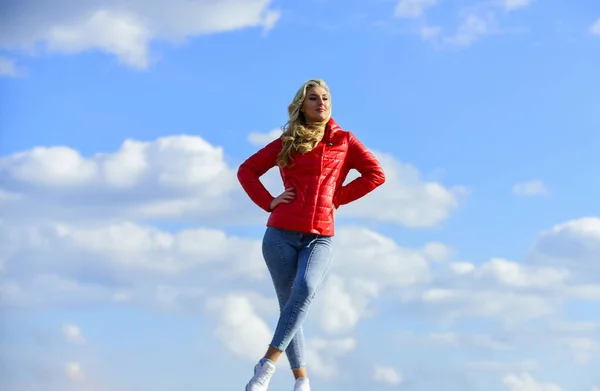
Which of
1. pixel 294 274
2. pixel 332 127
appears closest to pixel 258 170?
pixel 332 127

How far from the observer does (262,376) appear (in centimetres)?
732

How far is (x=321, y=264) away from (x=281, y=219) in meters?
0.59

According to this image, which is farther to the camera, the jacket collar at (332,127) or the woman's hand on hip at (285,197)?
the jacket collar at (332,127)

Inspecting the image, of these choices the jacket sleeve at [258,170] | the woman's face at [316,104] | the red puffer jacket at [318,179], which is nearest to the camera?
the red puffer jacket at [318,179]

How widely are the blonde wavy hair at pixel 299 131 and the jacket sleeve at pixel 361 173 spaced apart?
418 mm

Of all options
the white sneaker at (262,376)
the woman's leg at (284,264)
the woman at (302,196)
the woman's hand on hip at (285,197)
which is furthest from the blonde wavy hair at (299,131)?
the white sneaker at (262,376)

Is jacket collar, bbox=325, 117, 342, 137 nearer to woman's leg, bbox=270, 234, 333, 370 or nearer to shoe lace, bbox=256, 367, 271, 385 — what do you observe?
woman's leg, bbox=270, 234, 333, 370

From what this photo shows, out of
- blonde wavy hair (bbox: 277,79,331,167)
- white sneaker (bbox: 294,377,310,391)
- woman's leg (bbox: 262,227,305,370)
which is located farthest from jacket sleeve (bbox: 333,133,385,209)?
white sneaker (bbox: 294,377,310,391)

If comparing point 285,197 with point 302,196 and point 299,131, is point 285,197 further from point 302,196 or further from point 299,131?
point 299,131

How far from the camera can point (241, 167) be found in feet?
27.1

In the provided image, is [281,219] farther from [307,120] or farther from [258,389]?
[258,389]

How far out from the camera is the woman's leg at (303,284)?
746 centimetres

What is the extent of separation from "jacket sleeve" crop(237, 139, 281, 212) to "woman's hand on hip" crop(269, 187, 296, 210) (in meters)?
0.17

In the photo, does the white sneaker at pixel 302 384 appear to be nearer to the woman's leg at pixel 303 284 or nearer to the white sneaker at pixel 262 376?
the woman's leg at pixel 303 284
